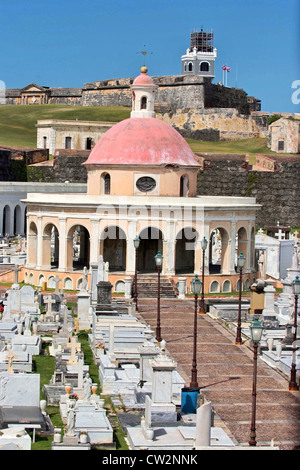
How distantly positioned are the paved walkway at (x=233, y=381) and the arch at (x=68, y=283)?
8.00 metres

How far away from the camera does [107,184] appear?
47.0m

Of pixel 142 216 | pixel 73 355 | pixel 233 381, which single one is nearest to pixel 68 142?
pixel 142 216

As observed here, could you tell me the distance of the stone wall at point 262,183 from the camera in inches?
3187

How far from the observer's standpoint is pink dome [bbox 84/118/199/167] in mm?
45906

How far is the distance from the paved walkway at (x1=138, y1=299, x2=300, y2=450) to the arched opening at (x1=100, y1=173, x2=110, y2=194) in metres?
11.0

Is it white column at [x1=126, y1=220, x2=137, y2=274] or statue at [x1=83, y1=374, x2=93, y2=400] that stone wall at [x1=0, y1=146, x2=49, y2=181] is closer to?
white column at [x1=126, y1=220, x2=137, y2=274]

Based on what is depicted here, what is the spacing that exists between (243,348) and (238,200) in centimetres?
1780

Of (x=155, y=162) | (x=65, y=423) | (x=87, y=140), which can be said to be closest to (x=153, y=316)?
(x=155, y=162)

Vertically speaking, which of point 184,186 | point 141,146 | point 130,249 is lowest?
point 130,249

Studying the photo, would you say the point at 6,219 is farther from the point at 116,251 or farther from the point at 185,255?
the point at 185,255

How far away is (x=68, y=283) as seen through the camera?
44719 mm

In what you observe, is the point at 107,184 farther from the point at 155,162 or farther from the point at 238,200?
the point at 238,200

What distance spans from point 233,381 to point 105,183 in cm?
2197

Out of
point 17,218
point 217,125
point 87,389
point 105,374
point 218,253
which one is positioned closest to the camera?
point 87,389
